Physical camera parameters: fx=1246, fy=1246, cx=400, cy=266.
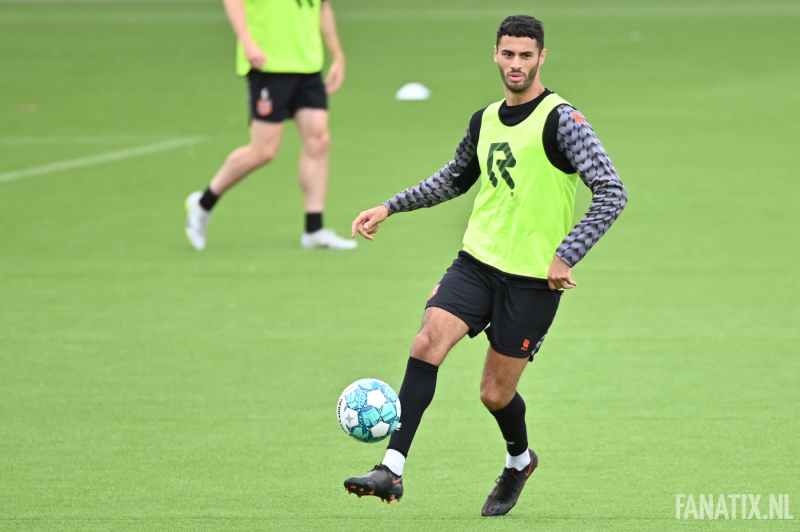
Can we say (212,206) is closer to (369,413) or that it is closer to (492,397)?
(492,397)

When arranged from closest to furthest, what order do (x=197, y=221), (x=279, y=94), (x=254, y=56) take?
(x=254, y=56)
(x=279, y=94)
(x=197, y=221)

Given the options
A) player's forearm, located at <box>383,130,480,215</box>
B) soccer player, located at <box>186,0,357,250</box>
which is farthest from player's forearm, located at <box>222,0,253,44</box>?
player's forearm, located at <box>383,130,480,215</box>

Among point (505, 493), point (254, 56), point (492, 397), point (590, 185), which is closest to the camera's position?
point (590, 185)

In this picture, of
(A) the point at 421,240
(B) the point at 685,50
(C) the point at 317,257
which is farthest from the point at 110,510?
(B) the point at 685,50

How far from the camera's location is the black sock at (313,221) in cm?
1011

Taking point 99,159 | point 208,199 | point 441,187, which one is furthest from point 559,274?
point 99,159

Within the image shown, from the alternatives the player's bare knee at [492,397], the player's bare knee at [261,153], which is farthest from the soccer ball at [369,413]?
the player's bare knee at [261,153]

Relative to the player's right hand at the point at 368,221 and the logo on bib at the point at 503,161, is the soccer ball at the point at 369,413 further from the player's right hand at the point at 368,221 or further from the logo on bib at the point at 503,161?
the logo on bib at the point at 503,161

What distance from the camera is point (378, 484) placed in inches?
174

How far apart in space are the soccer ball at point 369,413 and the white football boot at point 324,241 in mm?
5622

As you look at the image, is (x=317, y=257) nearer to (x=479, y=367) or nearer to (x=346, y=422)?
(x=479, y=367)

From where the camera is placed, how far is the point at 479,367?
7.18 m

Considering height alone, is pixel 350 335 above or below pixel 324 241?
above

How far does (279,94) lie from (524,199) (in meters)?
5.46
